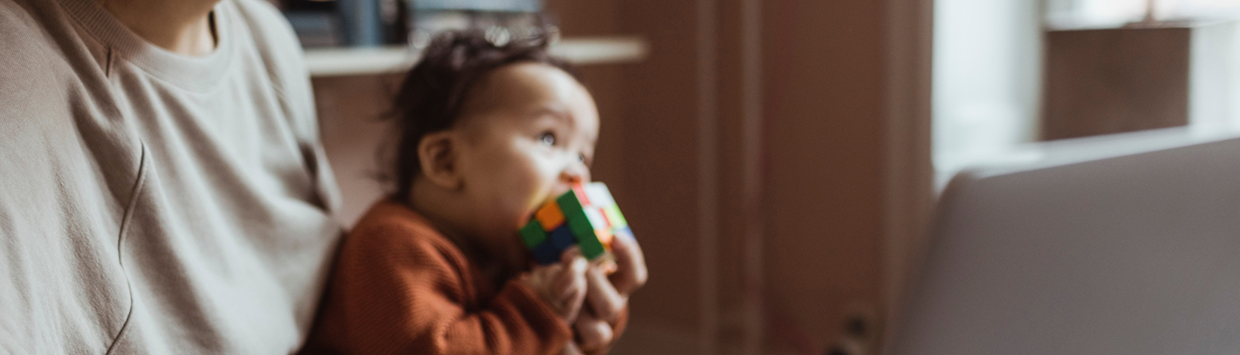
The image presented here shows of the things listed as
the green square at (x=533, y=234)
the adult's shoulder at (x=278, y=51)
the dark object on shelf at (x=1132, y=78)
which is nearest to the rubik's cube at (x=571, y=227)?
the green square at (x=533, y=234)

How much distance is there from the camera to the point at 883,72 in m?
1.80

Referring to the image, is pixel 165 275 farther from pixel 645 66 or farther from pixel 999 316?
pixel 645 66

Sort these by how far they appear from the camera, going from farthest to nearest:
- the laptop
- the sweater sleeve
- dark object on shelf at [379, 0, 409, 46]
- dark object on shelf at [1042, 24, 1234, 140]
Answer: dark object on shelf at [1042, 24, 1234, 140], dark object on shelf at [379, 0, 409, 46], the sweater sleeve, the laptop

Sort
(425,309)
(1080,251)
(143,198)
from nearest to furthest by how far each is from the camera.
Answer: (1080,251) → (143,198) → (425,309)

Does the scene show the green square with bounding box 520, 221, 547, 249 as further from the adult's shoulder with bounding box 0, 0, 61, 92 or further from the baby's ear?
the adult's shoulder with bounding box 0, 0, 61, 92

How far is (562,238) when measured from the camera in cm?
85

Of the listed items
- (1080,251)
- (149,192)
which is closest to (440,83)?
(149,192)

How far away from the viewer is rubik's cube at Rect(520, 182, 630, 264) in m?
0.83

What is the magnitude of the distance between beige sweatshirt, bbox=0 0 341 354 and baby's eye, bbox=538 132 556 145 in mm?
231

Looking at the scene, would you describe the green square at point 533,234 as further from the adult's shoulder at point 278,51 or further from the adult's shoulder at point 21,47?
the adult's shoulder at point 21,47

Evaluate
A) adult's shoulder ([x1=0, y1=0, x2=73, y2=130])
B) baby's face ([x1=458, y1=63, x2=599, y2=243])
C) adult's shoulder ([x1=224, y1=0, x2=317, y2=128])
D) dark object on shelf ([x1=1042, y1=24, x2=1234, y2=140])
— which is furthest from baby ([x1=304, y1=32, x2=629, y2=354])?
dark object on shelf ([x1=1042, y1=24, x2=1234, y2=140])

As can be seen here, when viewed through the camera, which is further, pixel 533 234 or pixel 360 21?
pixel 360 21

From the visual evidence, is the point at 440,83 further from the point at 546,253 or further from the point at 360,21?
the point at 360,21

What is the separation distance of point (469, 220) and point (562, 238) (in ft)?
0.37
